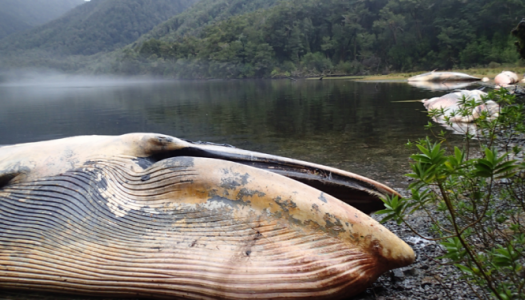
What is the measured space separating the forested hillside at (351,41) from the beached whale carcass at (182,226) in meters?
49.3

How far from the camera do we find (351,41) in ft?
231

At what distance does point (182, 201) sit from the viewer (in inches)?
92.3

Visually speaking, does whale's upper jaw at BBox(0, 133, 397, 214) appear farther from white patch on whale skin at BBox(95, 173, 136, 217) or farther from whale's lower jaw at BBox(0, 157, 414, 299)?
white patch on whale skin at BBox(95, 173, 136, 217)

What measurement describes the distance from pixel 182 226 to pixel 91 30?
196 metres

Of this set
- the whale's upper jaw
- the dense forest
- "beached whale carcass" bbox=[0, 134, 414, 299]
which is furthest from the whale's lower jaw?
the dense forest

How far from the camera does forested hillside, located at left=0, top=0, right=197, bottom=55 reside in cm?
16000

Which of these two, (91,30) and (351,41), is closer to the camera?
(351,41)

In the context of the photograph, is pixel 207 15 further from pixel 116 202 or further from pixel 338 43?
pixel 116 202

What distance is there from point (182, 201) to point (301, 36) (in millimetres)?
78476

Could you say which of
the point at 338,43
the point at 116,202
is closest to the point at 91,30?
the point at 338,43

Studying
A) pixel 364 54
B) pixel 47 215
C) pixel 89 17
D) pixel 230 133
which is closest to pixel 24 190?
pixel 47 215

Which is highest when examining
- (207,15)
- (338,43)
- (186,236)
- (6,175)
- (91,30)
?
(207,15)

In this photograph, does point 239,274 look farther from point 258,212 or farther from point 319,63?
point 319,63

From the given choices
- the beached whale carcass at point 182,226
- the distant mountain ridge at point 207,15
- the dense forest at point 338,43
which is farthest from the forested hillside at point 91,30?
the beached whale carcass at point 182,226
